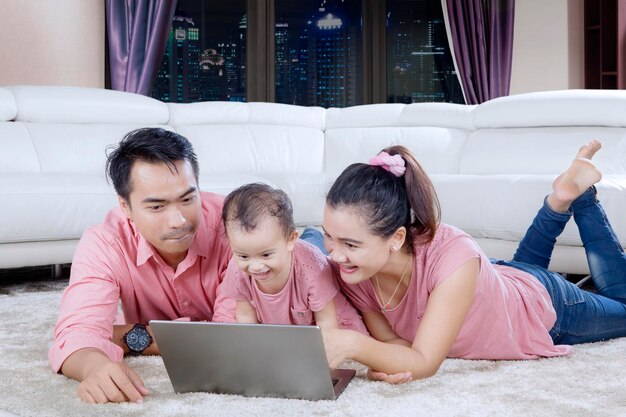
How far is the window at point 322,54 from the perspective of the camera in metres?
6.33

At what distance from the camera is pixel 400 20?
674 centimetres

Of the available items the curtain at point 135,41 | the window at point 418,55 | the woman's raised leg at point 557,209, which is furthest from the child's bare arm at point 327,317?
the window at point 418,55

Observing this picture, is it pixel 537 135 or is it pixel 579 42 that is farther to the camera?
pixel 579 42

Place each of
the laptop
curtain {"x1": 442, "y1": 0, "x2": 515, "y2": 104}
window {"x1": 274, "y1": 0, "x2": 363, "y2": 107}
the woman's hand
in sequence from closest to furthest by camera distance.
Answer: the laptop, the woman's hand, curtain {"x1": 442, "y1": 0, "x2": 515, "y2": 104}, window {"x1": 274, "y1": 0, "x2": 363, "y2": 107}

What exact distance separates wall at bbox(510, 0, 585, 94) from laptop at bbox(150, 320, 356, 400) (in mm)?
5244

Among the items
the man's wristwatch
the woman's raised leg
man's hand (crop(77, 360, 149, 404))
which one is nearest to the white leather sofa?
the woman's raised leg

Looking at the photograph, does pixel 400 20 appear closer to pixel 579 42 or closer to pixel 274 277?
pixel 579 42

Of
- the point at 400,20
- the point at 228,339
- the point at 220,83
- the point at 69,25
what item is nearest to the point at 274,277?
the point at 228,339

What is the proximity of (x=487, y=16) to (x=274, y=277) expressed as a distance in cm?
507

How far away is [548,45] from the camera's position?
621 centimetres

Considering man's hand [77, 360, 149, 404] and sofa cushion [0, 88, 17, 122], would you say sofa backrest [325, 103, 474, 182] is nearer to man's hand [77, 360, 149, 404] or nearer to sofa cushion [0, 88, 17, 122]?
sofa cushion [0, 88, 17, 122]

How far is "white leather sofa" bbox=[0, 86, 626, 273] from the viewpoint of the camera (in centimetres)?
→ 290

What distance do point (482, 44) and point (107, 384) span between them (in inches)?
207

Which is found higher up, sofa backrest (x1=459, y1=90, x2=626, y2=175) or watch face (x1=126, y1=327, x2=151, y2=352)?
sofa backrest (x1=459, y1=90, x2=626, y2=175)
